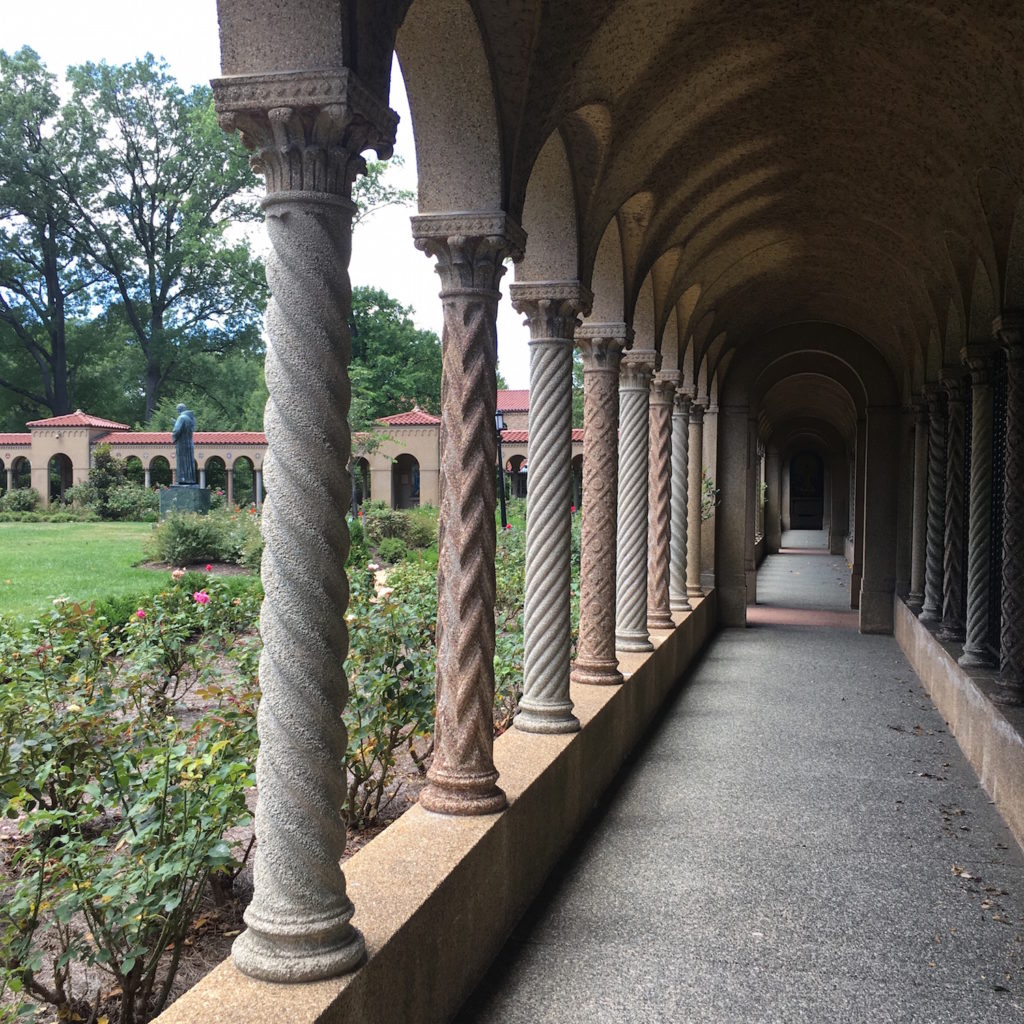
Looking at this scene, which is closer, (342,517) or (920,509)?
(342,517)

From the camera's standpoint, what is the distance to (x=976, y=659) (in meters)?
8.30

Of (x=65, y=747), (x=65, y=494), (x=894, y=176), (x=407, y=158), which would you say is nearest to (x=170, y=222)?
(x=65, y=494)

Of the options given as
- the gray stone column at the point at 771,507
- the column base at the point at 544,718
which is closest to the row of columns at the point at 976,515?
the column base at the point at 544,718

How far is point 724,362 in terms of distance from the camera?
15.4 m

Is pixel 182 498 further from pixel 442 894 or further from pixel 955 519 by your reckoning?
pixel 442 894

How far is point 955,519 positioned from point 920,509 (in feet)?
8.89

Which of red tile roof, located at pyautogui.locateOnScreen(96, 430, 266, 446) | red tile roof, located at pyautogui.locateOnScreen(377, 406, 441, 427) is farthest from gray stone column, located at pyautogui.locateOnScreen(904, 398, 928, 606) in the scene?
red tile roof, located at pyautogui.locateOnScreen(96, 430, 266, 446)

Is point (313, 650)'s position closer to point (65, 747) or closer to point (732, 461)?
point (65, 747)

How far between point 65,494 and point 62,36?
2490 centimetres

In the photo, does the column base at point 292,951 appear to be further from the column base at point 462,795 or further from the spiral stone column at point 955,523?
the spiral stone column at point 955,523

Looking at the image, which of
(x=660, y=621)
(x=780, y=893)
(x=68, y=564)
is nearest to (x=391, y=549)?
(x=68, y=564)

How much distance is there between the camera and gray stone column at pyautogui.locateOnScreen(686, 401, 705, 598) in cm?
1336

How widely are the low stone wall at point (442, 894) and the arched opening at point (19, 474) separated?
3019 cm

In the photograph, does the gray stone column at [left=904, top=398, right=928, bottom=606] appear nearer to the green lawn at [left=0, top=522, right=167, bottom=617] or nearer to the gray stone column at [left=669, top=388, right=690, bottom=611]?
the gray stone column at [left=669, top=388, right=690, bottom=611]
